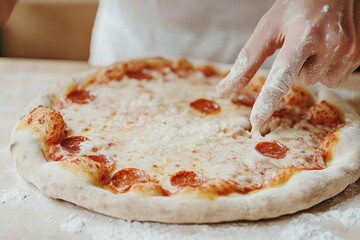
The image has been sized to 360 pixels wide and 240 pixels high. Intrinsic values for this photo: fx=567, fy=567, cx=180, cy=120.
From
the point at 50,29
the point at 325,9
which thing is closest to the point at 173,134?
the point at 325,9

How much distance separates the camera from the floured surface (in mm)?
1543

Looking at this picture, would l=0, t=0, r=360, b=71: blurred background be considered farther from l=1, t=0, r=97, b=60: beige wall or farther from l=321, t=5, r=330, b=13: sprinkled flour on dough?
l=321, t=5, r=330, b=13: sprinkled flour on dough

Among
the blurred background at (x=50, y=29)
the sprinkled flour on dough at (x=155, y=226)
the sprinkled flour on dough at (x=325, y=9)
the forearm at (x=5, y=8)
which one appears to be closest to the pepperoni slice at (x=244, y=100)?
the sprinkled flour on dough at (x=325, y=9)

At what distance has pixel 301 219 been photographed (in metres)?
1.61

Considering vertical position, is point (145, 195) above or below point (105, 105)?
above

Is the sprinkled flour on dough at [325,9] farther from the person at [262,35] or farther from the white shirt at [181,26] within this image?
the white shirt at [181,26]

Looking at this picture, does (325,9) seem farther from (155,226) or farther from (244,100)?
(155,226)

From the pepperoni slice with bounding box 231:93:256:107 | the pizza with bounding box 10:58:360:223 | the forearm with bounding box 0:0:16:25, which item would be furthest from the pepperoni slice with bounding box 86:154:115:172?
the forearm with bounding box 0:0:16:25

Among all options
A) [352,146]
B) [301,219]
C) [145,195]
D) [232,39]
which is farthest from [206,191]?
[232,39]

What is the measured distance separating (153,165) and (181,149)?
0.45 feet

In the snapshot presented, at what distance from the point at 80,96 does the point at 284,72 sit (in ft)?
2.84

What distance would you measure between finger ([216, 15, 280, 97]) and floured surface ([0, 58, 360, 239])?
0.55 metres

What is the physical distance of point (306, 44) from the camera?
181cm

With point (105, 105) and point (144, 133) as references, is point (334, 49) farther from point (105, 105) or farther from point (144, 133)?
point (105, 105)
